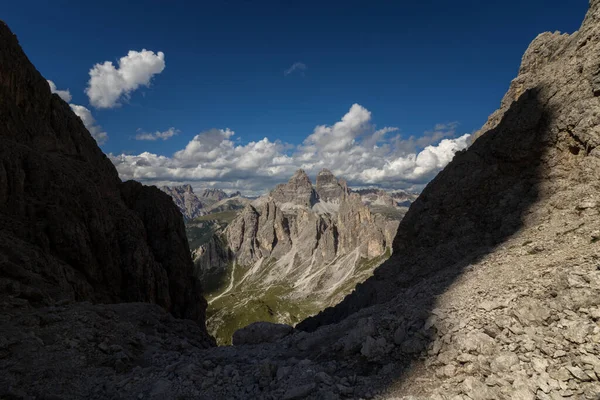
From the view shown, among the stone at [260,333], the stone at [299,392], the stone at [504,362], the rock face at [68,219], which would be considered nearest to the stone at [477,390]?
the stone at [504,362]

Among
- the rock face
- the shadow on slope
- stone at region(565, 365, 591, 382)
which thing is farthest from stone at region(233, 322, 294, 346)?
stone at region(565, 365, 591, 382)

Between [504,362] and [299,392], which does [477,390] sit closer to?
[504,362]

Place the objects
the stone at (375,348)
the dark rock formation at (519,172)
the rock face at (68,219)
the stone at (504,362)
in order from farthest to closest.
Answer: the rock face at (68,219) < the dark rock formation at (519,172) < the stone at (375,348) < the stone at (504,362)

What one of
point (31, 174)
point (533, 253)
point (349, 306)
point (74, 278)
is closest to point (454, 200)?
point (533, 253)

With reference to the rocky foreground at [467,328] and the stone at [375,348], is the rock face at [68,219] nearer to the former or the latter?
the rocky foreground at [467,328]

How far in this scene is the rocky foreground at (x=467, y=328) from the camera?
43.5 ft

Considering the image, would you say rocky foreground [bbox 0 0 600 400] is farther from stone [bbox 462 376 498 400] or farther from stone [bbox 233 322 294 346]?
stone [bbox 233 322 294 346]

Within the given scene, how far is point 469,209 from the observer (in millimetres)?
37875

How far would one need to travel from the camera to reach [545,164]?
3089cm

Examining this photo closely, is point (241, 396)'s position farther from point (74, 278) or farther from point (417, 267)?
point (74, 278)

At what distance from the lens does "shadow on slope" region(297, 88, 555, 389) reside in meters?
30.1

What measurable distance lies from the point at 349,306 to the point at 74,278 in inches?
1627

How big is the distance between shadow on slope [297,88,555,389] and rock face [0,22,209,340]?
3795cm

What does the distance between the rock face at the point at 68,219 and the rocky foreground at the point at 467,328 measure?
1245cm
